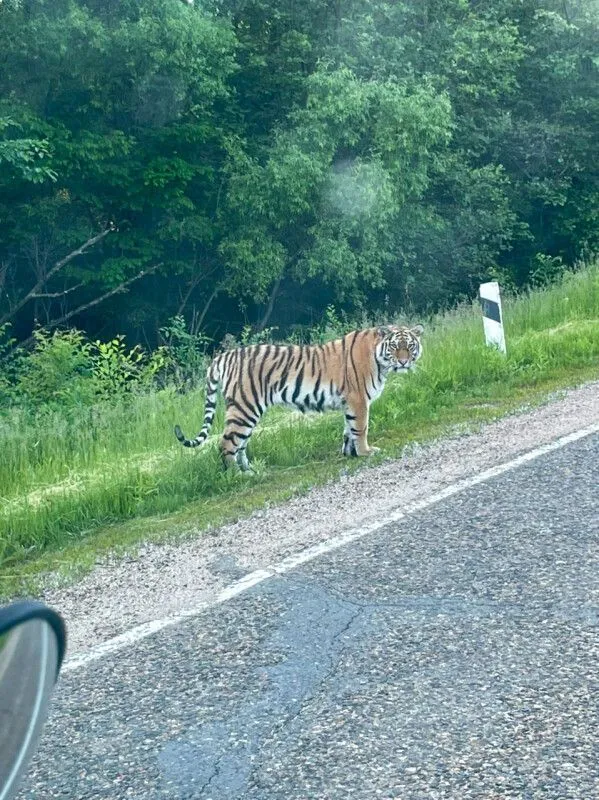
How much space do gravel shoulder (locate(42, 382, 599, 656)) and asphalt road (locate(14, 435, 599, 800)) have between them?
0.34 meters

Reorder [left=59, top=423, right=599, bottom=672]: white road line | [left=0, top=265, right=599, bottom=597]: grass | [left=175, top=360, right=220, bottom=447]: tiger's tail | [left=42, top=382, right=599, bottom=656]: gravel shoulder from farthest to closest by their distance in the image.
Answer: [left=175, top=360, right=220, bottom=447]: tiger's tail → [left=0, top=265, right=599, bottom=597]: grass → [left=42, top=382, right=599, bottom=656]: gravel shoulder → [left=59, top=423, right=599, bottom=672]: white road line

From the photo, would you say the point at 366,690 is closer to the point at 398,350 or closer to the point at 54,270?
the point at 398,350

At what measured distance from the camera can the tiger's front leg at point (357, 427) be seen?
28.2ft

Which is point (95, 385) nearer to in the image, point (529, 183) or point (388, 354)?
point (388, 354)

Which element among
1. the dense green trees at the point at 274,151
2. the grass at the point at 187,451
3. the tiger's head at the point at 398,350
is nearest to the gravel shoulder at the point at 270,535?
the grass at the point at 187,451

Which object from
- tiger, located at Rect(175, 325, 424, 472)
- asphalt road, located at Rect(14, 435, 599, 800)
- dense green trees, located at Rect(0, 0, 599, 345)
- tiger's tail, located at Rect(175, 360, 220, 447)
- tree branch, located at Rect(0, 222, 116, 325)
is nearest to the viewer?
asphalt road, located at Rect(14, 435, 599, 800)

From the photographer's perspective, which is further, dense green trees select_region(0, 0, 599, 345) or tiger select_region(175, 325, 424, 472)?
dense green trees select_region(0, 0, 599, 345)

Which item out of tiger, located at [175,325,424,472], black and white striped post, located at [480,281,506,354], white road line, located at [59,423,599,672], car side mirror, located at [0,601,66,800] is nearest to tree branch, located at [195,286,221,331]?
black and white striped post, located at [480,281,506,354]

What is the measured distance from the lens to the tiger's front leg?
8602 mm

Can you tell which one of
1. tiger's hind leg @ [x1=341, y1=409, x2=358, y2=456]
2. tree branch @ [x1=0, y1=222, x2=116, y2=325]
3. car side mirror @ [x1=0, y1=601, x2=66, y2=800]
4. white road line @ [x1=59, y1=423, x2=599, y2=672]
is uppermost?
tree branch @ [x1=0, y1=222, x2=116, y2=325]

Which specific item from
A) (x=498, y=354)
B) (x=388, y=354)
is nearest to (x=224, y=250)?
(x=498, y=354)

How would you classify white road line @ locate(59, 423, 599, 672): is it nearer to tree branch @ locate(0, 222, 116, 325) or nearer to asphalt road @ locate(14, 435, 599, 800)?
asphalt road @ locate(14, 435, 599, 800)

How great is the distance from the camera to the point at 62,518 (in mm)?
7332

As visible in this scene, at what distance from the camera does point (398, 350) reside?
8.91 meters
